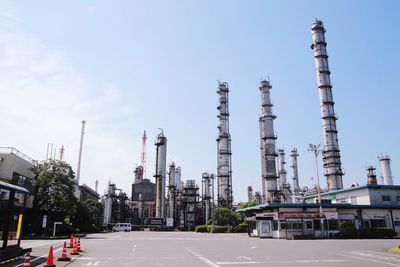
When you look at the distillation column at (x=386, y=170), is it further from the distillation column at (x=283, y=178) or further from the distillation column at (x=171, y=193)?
the distillation column at (x=171, y=193)

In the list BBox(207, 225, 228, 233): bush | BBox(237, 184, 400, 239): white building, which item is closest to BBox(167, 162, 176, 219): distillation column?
Result: BBox(207, 225, 228, 233): bush

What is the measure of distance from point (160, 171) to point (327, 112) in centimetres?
4426

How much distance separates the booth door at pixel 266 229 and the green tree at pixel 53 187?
25813 millimetres

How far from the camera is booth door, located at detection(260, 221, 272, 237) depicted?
46.2 m

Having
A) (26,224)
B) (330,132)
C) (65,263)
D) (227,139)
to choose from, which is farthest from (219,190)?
(65,263)

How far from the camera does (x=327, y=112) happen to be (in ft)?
231

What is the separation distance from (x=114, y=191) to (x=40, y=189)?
47440 mm

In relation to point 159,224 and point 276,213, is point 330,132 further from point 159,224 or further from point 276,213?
point 159,224

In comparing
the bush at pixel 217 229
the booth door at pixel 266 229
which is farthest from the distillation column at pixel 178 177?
the booth door at pixel 266 229

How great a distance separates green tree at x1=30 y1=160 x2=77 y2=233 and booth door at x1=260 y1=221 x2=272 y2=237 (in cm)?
2581

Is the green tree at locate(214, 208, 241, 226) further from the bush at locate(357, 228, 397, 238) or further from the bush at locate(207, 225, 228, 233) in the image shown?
the bush at locate(357, 228, 397, 238)

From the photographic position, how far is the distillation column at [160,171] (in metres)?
88.1

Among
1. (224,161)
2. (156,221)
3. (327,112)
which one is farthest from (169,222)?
(327,112)

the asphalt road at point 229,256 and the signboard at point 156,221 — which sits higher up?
the signboard at point 156,221
